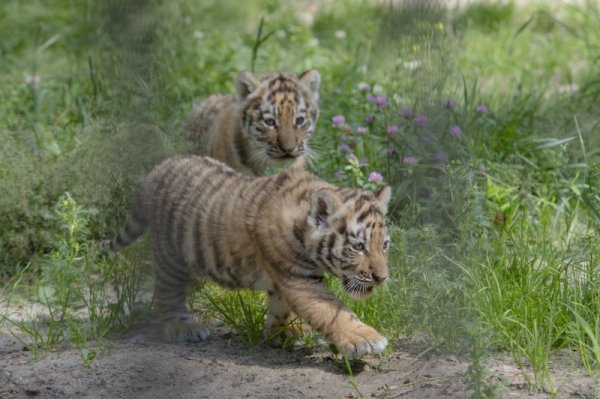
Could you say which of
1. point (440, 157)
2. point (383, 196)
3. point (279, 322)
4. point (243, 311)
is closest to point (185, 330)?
point (243, 311)

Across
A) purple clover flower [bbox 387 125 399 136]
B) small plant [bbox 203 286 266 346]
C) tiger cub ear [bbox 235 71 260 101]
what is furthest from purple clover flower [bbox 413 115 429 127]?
tiger cub ear [bbox 235 71 260 101]

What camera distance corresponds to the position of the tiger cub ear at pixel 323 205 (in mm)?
3740

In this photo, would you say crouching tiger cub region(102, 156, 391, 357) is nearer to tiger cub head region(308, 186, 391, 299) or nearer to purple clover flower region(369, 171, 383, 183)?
tiger cub head region(308, 186, 391, 299)

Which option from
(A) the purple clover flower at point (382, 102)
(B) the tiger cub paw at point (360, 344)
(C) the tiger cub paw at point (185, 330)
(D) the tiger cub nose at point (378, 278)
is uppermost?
(A) the purple clover flower at point (382, 102)

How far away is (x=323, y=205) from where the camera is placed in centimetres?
378

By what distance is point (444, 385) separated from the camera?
3.34 meters

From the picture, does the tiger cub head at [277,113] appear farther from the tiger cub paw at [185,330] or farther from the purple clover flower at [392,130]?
the tiger cub paw at [185,330]

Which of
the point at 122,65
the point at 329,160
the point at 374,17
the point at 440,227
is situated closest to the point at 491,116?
the point at 329,160

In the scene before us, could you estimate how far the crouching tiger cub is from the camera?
12.1 feet

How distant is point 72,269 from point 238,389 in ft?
2.75

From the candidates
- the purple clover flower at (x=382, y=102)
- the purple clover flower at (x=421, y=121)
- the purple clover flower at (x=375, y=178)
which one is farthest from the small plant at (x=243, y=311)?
the purple clover flower at (x=421, y=121)

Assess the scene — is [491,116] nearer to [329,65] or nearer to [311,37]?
[329,65]

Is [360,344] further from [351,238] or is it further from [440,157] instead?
[440,157]

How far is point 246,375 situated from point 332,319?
38cm
